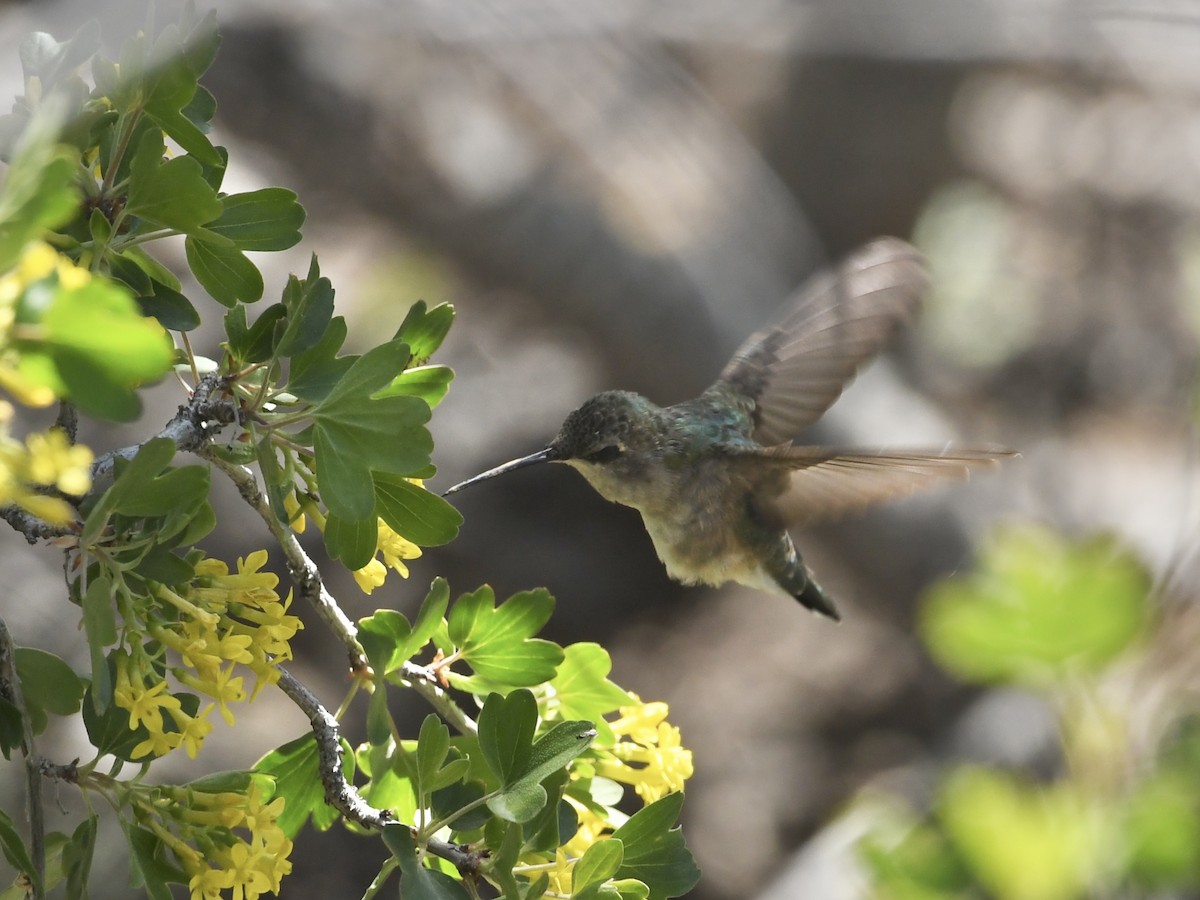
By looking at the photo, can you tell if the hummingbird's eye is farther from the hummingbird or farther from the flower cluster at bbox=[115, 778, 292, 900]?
the flower cluster at bbox=[115, 778, 292, 900]

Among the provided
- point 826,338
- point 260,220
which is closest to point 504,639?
point 260,220

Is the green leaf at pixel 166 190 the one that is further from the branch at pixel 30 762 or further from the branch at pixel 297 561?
the branch at pixel 30 762

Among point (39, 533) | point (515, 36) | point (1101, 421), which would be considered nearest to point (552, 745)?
point (39, 533)

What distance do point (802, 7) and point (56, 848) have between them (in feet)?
21.4

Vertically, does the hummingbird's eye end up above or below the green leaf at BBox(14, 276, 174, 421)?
below

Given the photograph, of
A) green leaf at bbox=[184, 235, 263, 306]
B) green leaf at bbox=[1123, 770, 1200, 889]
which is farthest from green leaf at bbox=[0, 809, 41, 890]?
green leaf at bbox=[1123, 770, 1200, 889]

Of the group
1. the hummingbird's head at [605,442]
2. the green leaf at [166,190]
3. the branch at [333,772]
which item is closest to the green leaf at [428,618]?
the branch at [333,772]

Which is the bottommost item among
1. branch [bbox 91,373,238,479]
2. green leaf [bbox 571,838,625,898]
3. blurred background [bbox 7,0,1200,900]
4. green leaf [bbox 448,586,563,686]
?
blurred background [bbox 7,0,1200,900]

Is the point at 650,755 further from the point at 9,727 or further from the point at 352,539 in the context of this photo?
the point at 9,727

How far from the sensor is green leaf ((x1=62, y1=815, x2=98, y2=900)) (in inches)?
46.1

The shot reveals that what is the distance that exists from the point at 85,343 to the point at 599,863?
703mm

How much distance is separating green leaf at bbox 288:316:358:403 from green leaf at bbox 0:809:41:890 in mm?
504

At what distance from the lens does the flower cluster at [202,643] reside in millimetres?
1173

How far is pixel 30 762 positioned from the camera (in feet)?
3.74
